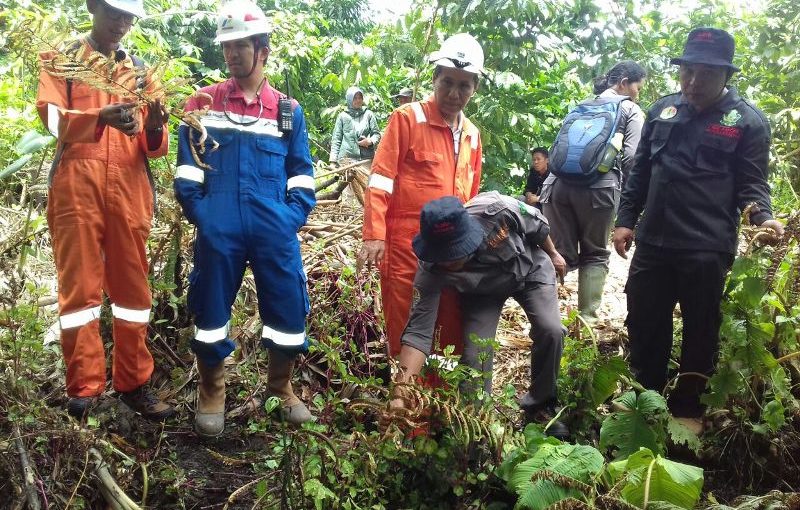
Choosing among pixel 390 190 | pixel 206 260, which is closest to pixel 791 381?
pixel 390 190

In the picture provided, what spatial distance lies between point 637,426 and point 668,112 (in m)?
1.61

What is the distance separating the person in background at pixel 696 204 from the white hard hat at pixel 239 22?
6.78 ft

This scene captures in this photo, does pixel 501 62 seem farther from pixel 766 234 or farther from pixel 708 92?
pixel 766 234

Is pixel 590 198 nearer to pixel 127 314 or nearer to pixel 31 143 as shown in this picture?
pixel 127 314

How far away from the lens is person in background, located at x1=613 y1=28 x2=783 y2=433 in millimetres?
3189

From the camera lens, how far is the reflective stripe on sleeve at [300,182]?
3.28m

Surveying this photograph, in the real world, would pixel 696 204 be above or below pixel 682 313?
above

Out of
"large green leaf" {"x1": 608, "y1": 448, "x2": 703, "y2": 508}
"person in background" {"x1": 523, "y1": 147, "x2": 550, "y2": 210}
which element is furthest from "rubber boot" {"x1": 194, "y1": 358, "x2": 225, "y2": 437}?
"person in background" {"x1": 523, "y1": 147, "x2": 550, "y2": 210}

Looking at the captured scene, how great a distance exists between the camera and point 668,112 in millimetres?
3416

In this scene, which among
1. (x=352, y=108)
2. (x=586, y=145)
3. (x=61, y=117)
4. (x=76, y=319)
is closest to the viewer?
(x=61, y=117)

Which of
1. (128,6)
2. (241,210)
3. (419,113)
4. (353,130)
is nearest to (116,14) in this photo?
(128,6)

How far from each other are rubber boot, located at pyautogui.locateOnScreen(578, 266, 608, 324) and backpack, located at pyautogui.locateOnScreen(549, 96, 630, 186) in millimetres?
582

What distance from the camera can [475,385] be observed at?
9.02 feet

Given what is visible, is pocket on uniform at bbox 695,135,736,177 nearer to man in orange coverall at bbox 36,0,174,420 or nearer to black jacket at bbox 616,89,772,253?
black jacket at bbox 616,89,772,253
